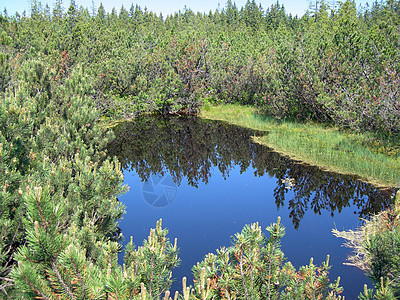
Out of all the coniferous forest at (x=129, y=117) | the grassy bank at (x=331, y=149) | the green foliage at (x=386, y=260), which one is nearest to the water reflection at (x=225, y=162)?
the grassy bank at (x=331, y=149)

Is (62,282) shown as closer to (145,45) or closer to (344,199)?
(344,199)

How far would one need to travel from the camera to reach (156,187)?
12.2m

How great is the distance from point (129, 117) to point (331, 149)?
1280 cm

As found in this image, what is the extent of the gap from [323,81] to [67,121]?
44.3 ft

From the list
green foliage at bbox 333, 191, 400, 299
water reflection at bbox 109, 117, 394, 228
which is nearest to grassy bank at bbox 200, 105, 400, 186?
water reflection at bbox 109, 117, 394, 228

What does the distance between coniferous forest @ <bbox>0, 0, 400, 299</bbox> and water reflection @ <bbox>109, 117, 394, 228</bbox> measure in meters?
2.32

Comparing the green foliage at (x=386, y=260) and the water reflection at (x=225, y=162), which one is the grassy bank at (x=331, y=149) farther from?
the green foliage at (x=386, y=260)

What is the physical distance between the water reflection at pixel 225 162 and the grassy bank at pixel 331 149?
0.53 metres

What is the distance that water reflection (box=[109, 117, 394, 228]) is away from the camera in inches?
421

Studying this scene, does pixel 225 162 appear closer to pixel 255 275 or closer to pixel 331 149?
pixel 331 149

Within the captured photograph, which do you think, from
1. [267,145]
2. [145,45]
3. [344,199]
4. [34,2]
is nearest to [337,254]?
[344,199]

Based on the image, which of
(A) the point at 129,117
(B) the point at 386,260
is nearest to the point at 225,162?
(A) the point at 129,117

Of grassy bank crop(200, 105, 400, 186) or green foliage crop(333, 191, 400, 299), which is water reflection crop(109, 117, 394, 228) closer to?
grassy bank crop(200, 105, 400, 186)

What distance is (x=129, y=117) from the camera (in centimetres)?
2297
